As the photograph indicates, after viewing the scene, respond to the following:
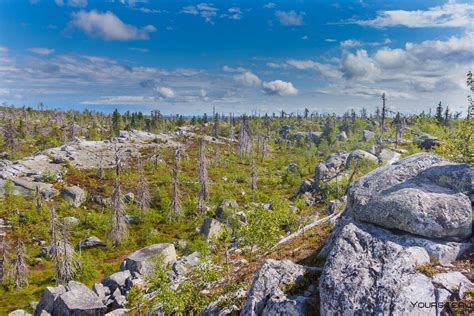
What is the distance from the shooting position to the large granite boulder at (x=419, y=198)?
61.5 ft

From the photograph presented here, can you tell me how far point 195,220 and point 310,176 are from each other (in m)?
56.9

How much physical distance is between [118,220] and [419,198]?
58493mm

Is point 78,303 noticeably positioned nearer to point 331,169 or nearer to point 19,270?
point 19,270

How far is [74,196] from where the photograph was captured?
3637 inches

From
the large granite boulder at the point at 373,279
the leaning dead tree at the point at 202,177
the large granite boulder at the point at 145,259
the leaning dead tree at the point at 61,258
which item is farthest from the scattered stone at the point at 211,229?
the large granite boulder at the point at 373,279

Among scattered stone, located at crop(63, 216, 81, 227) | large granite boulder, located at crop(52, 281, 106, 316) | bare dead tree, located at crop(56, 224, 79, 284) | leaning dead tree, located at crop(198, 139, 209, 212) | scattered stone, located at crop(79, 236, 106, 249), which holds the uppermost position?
leaning dead tree, located at crop(198, 139, 209, 212)

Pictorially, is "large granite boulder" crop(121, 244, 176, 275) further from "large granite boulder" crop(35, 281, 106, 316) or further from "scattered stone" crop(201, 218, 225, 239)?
"scattered stone" crop(201, 218, 225, 239)

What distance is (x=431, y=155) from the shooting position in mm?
24156

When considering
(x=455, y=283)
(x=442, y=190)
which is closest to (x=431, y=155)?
(x=442, y=190)

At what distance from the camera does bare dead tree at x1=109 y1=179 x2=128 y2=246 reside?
2534 inches

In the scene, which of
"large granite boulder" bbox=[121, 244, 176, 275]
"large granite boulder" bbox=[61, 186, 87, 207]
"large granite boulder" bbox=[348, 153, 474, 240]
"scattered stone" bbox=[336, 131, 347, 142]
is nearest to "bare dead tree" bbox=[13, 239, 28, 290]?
"large granite boulder" bbox=[121, 244, 176, 275]

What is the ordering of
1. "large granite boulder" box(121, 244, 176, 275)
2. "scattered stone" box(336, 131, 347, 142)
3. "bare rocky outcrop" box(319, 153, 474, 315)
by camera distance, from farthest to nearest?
→ "scattered stone" box(336, 131, 347, 142) < "large granite boulder" box(121, 244, 176, 275) < "bare rocky outcrop" box(319, 153, 474, 315)

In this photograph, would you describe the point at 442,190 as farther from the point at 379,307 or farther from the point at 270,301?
the point at 270,301

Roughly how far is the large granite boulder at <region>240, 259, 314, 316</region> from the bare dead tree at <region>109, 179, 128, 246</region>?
1955 inches
